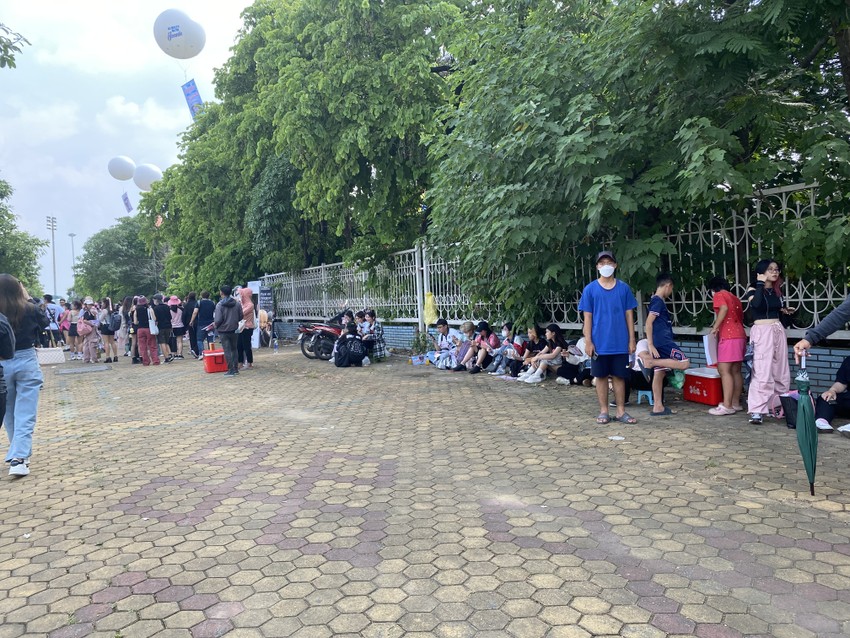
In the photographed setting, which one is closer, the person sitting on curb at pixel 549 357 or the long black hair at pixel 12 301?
the long black hair at pixel 12 301

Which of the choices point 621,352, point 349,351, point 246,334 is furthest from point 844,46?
point 246,334

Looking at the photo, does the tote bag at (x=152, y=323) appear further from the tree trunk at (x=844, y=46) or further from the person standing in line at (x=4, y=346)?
the tree trunk at (x=844, y=46)

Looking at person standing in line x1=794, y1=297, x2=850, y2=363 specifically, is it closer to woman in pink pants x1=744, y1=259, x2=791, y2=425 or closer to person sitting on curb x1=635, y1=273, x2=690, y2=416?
woman in pink pants x1=744, y1=259, x2=791, y2=425

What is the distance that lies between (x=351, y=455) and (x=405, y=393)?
3522mm

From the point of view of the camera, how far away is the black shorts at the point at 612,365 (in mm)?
6176

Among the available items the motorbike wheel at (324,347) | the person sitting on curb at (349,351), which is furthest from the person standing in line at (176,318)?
the person sitting on curb at (349,351)

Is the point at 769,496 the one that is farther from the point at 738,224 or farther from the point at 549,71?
the point at 549,71

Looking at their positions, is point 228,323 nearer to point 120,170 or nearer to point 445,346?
point 445,346

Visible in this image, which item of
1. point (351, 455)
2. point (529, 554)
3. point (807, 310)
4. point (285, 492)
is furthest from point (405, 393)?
point (529, 554)

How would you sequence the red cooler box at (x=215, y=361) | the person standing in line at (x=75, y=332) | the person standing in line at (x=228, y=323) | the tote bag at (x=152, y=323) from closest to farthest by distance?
the person standing in line at (x=228, y=323) → the red cooler box at (x=215, y=361) → the tote bag at (x=152, y=323) → the person standing in line at (x=75, y=332)

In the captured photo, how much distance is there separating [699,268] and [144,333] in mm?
Answer: 12552

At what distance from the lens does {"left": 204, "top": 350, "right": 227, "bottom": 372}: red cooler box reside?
12404mm

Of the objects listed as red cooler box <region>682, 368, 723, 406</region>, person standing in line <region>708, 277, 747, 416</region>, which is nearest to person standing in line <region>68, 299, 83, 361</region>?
red cooler box <region>682, 368, 723, 406</region>

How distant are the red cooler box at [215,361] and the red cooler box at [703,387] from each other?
9010 mm
